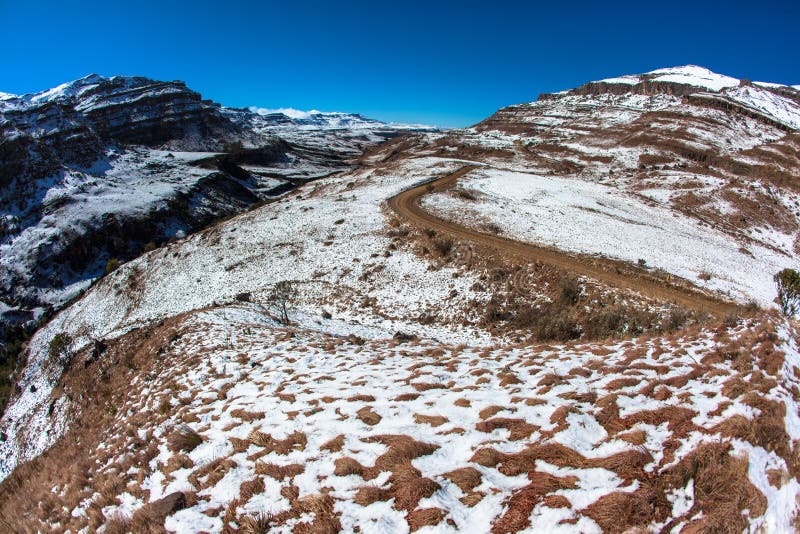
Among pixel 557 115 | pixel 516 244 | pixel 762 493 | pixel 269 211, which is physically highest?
pixel 557 115

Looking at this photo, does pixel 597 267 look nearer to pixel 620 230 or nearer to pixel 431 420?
pixel 620 230

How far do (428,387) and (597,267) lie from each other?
21814 mm

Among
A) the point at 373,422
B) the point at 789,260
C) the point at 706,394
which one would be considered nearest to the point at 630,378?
the point at 706,394

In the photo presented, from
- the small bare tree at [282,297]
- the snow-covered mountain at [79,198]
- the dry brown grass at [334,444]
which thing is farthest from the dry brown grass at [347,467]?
the snow-covered mountain at [79,198]

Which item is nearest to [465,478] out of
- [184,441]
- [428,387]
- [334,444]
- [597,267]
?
[334,444]

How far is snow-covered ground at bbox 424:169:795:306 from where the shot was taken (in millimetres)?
27973

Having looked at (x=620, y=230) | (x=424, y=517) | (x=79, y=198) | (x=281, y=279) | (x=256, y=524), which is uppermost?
(x=79, y=198)

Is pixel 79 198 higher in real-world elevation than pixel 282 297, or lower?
higher

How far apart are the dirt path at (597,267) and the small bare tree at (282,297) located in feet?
50.9

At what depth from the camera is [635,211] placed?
49531 millimetres

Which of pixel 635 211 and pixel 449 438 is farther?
pixel 635 211

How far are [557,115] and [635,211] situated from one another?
579 ft

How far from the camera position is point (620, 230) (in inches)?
1465

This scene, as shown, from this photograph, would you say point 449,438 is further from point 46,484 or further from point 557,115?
point 557,115
